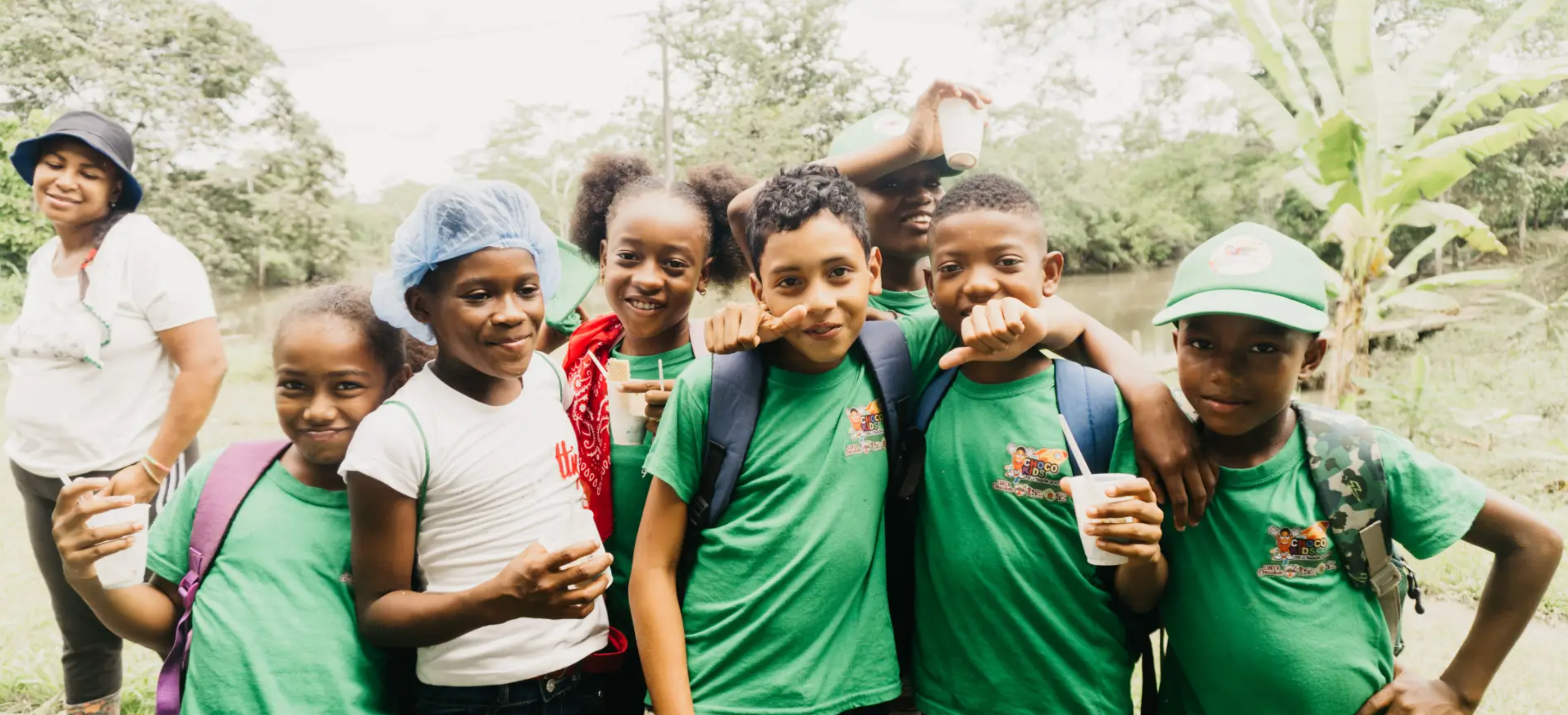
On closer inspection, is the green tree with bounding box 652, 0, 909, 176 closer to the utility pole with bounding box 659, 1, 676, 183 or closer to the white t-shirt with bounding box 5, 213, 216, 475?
the utility pole with bounding box 659, 1, 676, 183

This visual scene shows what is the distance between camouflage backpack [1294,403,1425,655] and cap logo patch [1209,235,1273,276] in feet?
1.16

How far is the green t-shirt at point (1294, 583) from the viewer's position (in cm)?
179

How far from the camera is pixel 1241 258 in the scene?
1.85 meters

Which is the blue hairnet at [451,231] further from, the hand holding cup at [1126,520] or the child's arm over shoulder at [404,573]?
the hand holding cup at [1126,520]

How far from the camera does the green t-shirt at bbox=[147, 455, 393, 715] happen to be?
69.7 inches

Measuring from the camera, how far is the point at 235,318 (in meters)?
17.6

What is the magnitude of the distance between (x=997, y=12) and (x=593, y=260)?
52.6 ft

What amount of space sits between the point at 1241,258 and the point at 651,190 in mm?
1488

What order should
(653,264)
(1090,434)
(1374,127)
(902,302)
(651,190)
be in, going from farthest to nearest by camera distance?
(1374,127), (902,302), (651,190), (653,264), (1090,434)

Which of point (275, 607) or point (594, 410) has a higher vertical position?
point (594, 410)

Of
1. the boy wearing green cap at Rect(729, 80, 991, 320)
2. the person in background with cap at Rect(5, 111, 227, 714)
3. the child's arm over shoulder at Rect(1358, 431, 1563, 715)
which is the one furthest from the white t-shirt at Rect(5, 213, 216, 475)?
the child's arm over shoulder at Rect(1358, 431, 1563, 715)

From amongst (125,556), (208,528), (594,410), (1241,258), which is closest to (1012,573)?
(1241,258)

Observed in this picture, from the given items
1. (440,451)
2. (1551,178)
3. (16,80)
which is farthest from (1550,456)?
(16,80)

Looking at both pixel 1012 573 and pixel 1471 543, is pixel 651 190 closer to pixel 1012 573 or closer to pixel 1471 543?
pixel 1012 573
